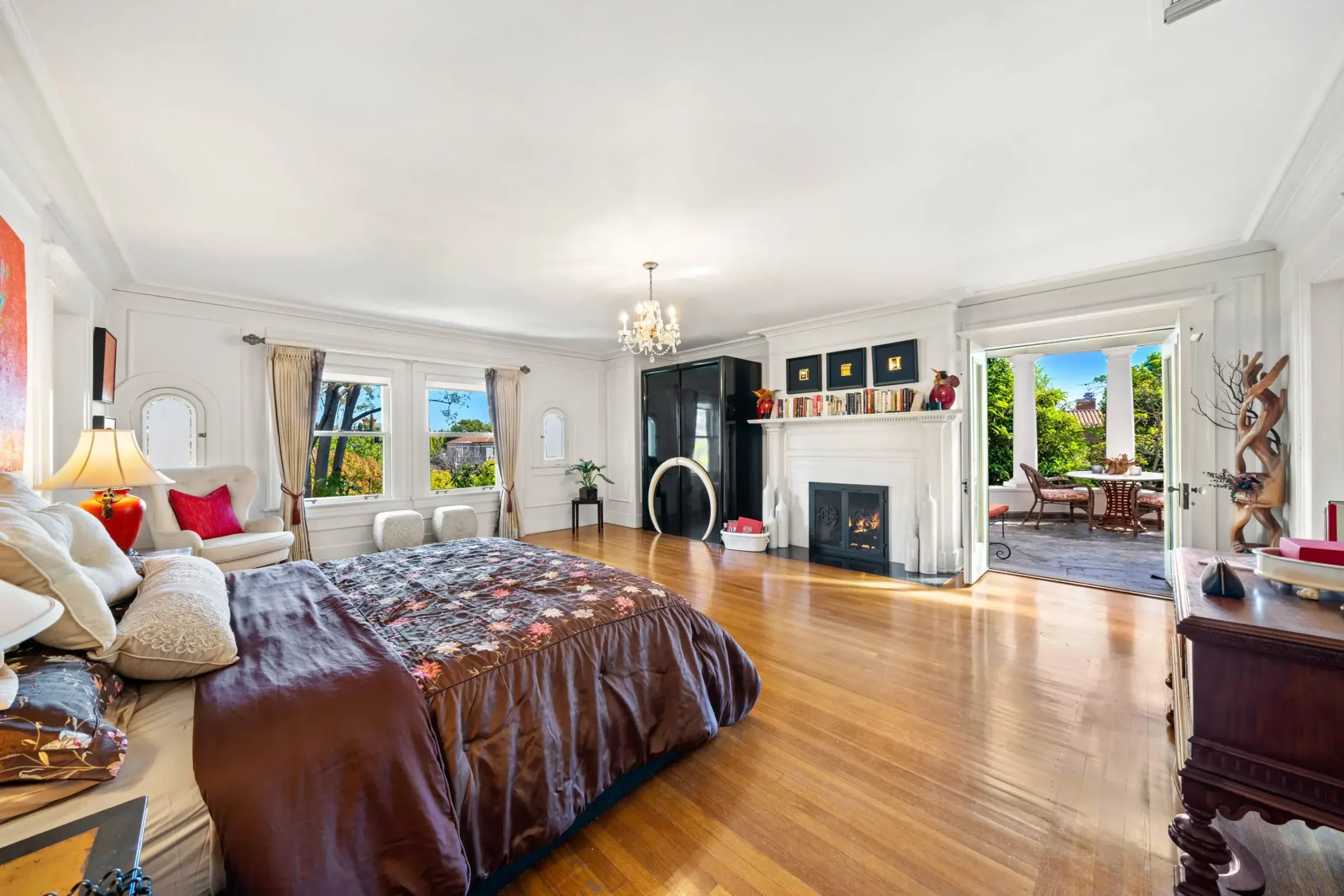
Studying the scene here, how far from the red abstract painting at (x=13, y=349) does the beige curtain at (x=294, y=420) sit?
2488 mm

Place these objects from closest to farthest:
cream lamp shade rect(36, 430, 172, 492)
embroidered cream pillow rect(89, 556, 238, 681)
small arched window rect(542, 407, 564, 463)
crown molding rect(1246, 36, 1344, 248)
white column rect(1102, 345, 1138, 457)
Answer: embroidered cream pillow rect(89, 556, 238, 681) → crown molding rect(1246, 36, 1344, 248) → cream lamp shade rect(36, 430, 172, 492) → small arched window rect(542, 407, 564, 463) → white column rect(1102, 345, 1138, 457)

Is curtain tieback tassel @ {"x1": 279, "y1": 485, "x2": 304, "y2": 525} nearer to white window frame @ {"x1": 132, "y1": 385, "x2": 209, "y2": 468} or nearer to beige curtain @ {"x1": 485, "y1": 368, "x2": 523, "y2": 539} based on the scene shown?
white window frame @ {"x1": 132, "y1": 385, "x2": 209, "y2": 468}

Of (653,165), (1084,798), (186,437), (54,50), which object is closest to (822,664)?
(1084,798)

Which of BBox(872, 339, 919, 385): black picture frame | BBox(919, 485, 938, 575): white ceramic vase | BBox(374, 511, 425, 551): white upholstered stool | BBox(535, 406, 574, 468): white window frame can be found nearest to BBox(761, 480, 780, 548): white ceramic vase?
BBox(919, 485, 938, 575): white ceramic vase

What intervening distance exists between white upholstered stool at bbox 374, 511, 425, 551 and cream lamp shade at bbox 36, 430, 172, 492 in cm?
254

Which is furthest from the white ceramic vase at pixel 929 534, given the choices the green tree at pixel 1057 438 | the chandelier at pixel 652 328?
the green tree at pixel 1057 438

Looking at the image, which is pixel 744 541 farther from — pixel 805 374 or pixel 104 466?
pixel 104 466

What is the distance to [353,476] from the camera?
5359 millimetres

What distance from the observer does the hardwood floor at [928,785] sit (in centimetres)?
147

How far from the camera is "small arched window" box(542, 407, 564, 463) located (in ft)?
22.3

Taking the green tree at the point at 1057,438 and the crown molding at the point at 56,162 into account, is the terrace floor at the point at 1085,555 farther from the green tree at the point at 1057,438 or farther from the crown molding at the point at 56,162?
the crown molding at the point at 56,162

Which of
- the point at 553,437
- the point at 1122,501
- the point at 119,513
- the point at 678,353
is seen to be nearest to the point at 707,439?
the point at 678,353

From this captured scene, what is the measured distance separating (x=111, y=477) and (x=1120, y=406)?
10.8m

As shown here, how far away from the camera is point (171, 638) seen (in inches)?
51.1
